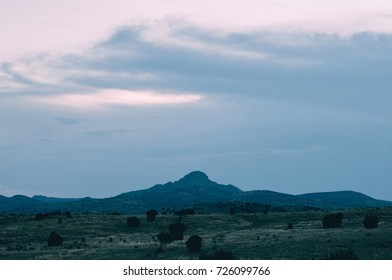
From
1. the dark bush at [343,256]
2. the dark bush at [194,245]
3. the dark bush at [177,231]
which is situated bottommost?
the dark bush at [343,256]

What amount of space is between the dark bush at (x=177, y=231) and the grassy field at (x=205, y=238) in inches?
24.5

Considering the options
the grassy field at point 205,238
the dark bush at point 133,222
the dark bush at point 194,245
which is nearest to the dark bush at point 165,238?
the grassy field at point 205,238

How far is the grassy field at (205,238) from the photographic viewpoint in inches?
1635

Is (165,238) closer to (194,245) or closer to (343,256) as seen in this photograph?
(194,245)

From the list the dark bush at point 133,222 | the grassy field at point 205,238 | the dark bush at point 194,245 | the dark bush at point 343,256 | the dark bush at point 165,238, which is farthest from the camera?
the dark bush at point 133,222

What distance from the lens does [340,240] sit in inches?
1745

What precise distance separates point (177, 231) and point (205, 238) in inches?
174

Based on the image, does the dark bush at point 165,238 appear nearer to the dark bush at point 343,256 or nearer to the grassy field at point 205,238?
the grassy field at point 205,238

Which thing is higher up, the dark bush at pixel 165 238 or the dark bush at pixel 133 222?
the dark bush at pixel 133 222

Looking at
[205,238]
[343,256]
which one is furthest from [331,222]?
[343,256]

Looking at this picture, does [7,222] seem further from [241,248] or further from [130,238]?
[241,248]

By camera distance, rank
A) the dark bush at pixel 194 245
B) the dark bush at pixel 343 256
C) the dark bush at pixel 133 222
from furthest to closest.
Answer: the dark bush at pixel 133 222 < the dark bush at pixel 194 245 < the dark bush at pixel 343 256

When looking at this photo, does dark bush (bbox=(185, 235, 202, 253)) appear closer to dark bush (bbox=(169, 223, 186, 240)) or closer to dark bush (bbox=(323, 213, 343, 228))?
dark bush (bbox=(169, 223, 186, 240))

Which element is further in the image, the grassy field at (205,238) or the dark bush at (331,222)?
the dark bush at (331,222)
